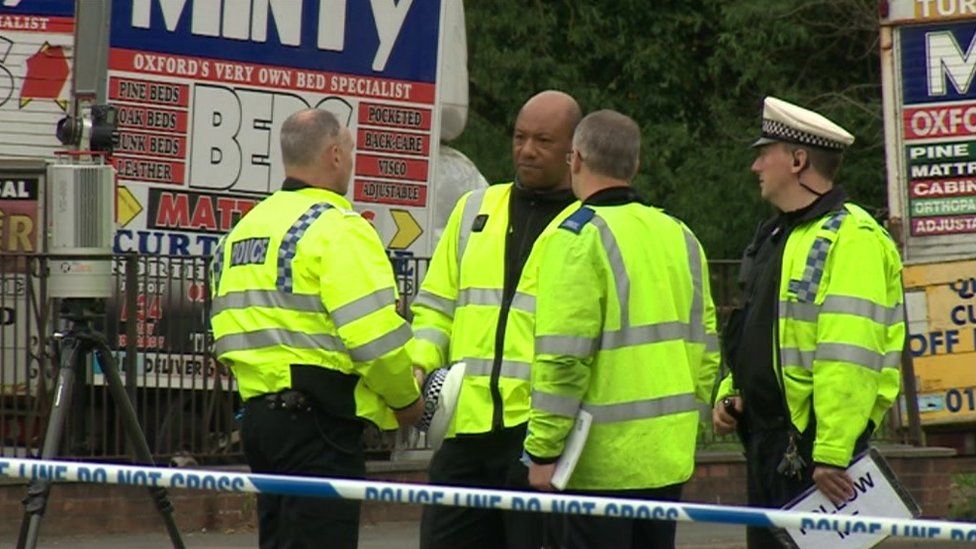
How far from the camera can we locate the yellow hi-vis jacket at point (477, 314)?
272 inches

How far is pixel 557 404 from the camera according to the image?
6.22 m

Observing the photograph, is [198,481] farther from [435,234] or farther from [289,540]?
[435,234]

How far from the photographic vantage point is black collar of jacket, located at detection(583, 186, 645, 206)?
254 inches

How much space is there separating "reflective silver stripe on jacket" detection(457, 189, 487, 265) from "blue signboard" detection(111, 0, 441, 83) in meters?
5.37

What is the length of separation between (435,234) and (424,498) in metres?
7.93

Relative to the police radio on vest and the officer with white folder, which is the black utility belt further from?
the police radio on vest

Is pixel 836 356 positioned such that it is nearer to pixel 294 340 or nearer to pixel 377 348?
pixel 377 348

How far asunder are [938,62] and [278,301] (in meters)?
8.90

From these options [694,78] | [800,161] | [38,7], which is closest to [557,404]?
[800,161]

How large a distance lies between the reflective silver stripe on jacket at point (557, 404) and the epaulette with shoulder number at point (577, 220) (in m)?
0.50

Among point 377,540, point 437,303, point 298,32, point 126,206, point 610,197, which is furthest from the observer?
point 298,32

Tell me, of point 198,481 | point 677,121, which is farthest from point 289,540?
point 677,121

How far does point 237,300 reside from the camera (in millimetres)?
6914

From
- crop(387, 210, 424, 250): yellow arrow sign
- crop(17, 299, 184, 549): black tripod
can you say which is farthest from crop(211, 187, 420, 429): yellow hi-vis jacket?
crop(387, 210, 424, 250): yellow arrow sign
